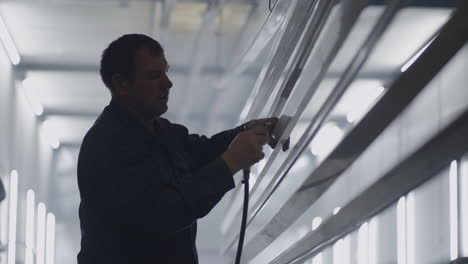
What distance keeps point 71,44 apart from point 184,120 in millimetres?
1152

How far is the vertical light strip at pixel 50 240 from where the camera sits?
7.06 m

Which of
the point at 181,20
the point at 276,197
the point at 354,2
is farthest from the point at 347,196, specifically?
the point at 181,20

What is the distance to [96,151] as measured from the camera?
1.96 meters

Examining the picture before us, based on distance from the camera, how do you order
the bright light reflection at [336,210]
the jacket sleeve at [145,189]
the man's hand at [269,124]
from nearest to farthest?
the jacket sleeve at [145,189] < the bright light reflection at [336,210] < the man's hand at [269,124]

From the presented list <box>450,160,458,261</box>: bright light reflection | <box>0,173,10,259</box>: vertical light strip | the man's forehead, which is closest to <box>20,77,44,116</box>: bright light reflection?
<box>0,173,10,259</box>: vertical light strip

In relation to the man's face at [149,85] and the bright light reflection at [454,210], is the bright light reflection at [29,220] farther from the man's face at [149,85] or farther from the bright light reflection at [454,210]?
the bright light reflection at [454,210]

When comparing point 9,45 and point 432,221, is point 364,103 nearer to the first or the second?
point 432,221

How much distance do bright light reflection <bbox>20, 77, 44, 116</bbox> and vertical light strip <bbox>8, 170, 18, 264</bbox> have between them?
46 cm

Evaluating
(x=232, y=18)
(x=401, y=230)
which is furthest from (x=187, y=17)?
(x=401, y=230)

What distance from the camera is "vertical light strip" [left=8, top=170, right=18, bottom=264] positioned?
6118mm

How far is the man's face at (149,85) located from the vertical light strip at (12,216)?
4.14 m

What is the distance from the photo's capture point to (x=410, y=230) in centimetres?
153

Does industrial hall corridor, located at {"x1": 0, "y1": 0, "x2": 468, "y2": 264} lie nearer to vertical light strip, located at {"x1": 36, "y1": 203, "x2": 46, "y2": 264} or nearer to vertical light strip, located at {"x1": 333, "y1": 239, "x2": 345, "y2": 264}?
vertical light strip, located at {"x1": 333, "y1": 239, "x2": 345, "y2": 264}

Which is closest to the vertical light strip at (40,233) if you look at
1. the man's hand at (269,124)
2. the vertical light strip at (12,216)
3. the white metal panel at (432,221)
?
the vertical light strip at (12,216)
